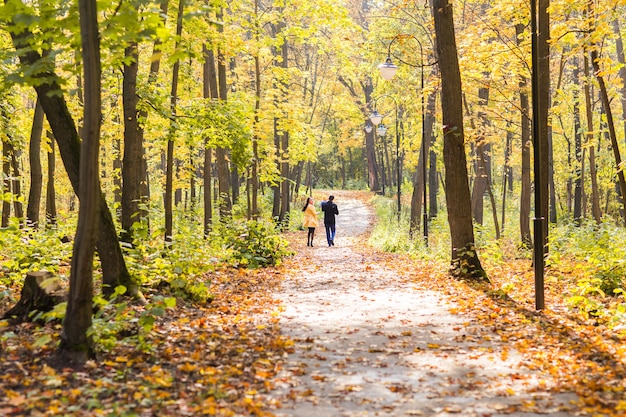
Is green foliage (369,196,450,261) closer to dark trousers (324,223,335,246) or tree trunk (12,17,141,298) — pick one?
dark trousers (324,223,335,246)

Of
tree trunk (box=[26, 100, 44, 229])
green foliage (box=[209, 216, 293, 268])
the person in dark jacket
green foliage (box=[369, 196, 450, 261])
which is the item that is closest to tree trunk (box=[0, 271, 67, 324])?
green foliage (box=[209, 216, 293, 268])

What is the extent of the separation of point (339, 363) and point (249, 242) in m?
8.50

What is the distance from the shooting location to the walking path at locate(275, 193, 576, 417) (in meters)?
4.71

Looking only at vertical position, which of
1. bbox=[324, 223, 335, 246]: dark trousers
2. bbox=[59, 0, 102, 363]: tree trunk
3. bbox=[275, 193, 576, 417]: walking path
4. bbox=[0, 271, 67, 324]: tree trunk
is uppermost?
bbox=[59, 0, 102, 363]: tree trunk

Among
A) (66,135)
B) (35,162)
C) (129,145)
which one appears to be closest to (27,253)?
(129,145)

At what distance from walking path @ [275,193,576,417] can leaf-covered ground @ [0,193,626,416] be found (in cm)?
2

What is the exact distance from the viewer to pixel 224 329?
24.1 ft

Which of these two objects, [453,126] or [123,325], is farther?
[453,126]

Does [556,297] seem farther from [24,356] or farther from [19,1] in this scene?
[19,1]

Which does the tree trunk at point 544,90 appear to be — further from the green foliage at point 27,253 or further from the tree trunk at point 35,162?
the tree trunk at point 35,162

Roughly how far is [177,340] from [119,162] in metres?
19.1

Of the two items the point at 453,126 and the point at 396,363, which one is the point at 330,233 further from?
the point at 396,363

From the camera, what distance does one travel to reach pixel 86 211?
201 inches

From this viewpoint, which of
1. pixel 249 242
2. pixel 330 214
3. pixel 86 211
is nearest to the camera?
pixel 86 211
